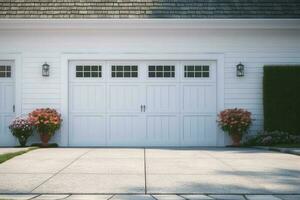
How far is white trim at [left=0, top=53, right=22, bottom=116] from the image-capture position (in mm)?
14438

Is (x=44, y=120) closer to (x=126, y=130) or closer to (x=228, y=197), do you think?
(x=126, y=130)

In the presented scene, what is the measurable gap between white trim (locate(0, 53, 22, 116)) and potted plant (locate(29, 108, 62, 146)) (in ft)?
2.26

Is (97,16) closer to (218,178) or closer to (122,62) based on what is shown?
(122,62)

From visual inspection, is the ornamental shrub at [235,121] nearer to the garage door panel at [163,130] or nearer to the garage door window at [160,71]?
the garage door panel at [163,130]

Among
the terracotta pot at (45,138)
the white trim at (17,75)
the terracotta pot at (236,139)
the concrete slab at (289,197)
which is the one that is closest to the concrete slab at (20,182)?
the concrete slab at (289,197)

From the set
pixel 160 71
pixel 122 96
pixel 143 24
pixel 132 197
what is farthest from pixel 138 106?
pixel 132 197

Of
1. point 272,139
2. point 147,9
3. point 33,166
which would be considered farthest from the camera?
point 147,9

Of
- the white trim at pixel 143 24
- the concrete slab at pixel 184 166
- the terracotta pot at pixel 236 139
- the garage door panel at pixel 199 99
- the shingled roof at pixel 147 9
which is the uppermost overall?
the shingled roof at pixel 147 9

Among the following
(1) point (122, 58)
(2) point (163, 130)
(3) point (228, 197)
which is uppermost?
(1) point (122, 58)

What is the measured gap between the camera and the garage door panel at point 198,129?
14617 millimetres

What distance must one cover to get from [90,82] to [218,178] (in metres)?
7.42

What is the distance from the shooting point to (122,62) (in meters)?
14.6

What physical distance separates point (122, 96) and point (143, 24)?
2219 millimetres

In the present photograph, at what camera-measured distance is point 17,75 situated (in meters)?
14.5
